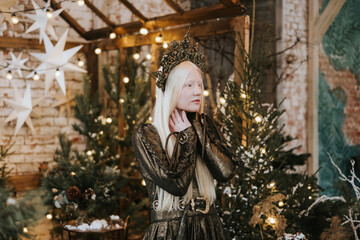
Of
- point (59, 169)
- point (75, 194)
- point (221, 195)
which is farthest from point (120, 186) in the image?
point (221, 195)

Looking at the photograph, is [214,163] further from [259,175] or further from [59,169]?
[59,169]

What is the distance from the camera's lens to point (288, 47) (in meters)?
6.44

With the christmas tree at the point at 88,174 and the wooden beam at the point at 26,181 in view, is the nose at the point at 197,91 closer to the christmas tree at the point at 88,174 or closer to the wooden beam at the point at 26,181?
the christmas tree at the point at 88,174

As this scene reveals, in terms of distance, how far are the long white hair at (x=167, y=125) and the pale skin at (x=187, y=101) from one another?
21 millimetres

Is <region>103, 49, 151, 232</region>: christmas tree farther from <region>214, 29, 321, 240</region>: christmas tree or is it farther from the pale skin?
the pale skin

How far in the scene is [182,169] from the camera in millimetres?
2111

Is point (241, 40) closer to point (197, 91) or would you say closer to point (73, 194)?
point (197, 91)

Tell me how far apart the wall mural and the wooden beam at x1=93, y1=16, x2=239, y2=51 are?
2006 millimetres

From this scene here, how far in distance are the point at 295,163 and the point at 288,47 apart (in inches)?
80.3

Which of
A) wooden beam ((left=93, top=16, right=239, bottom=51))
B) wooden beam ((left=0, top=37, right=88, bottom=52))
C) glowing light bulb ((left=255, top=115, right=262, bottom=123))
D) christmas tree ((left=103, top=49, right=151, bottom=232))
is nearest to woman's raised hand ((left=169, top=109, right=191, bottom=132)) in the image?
glowing light bulb ((left=255, top=115, right=262, bottom=123))

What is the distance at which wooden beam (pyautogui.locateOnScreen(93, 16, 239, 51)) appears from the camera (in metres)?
4.36

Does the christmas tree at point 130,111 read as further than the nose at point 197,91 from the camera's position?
Yes

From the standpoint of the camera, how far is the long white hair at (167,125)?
2250 millimetres

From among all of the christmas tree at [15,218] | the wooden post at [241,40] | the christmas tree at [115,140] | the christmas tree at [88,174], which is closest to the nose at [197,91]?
the christmas tree at [15,218]
